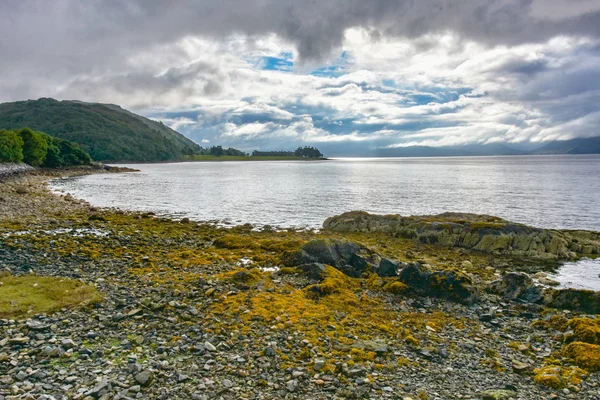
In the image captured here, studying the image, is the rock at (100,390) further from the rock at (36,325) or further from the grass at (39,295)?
the grass at (39,295)

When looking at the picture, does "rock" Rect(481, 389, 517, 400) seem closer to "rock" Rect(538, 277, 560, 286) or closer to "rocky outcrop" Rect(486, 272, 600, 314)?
"rocky outcrop" Rect(486, 272, 600, 314)

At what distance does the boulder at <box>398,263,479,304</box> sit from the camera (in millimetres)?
17766

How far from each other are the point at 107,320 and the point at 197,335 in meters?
3.34

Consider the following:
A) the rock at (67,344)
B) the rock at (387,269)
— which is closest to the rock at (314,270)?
the rock at (387,269)

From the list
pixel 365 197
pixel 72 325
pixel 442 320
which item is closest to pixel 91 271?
pixel 72 325

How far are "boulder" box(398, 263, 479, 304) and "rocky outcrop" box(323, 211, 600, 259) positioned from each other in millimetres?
14612

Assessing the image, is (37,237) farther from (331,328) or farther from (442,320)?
(442,320)

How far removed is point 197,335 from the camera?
480 inches

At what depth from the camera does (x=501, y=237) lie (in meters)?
30.9

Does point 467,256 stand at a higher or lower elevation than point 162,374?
lower

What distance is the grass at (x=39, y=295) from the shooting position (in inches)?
520

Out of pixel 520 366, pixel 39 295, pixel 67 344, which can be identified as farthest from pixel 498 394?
pixel 39 295

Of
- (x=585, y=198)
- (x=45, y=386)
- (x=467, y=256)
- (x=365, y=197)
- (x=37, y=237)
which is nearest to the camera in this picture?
(x=45, y=386)

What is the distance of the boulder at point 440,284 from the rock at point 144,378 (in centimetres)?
1314
